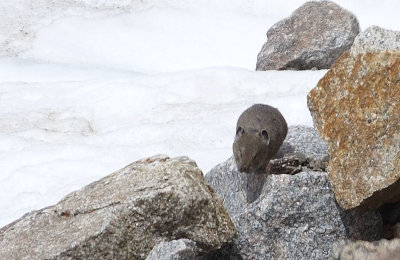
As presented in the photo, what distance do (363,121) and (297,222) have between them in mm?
1226

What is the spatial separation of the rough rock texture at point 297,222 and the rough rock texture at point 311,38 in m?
9.09

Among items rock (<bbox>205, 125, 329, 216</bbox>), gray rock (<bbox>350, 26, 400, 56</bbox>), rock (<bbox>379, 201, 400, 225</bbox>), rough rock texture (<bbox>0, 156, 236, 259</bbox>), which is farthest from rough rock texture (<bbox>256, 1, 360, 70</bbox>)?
rough rock texture (<bbox>0, 156, 236, 259</bbox>)

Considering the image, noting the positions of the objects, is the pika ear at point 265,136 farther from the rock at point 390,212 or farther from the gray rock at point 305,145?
the rock at point 390,212

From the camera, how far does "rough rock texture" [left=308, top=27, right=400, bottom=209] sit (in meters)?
7.48

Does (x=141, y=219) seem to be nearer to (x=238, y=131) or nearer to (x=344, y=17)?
(x=238, y=131)

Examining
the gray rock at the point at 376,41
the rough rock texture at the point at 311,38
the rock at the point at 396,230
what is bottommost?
the rough rock texture at the point at 311,38

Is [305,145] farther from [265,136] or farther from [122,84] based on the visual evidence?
[122,84]

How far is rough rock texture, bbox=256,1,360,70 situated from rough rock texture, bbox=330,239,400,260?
1106cm

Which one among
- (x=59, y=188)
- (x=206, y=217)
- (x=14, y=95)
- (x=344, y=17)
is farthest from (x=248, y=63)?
(x=206, y=217)

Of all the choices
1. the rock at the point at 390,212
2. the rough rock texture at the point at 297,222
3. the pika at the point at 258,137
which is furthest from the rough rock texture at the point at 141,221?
the rock at the point at 390,212

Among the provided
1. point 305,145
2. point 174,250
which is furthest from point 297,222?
point 174,250

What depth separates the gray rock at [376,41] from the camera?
777 cm

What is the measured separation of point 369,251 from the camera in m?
5.84

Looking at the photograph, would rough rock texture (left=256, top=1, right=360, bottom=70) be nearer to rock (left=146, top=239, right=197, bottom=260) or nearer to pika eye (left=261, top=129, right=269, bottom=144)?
pika eye (left=261, top=129, right=269, bottom=144)
